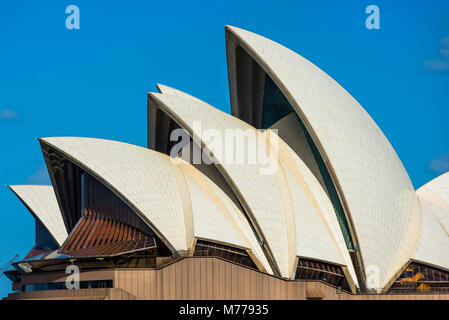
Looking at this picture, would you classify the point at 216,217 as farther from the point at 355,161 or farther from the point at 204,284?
the point at 355,161

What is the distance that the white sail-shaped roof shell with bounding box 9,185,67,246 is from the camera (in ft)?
181

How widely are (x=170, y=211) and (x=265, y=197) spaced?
5460 millimetres

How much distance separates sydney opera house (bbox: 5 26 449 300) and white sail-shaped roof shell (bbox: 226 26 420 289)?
82 mm

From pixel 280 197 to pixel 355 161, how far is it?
495 cm

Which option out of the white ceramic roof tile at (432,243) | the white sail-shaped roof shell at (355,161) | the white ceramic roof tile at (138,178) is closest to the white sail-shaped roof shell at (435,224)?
the white ceramic roof tile at (432,243)

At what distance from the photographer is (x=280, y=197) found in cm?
4091

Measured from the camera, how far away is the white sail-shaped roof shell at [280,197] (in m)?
39.3

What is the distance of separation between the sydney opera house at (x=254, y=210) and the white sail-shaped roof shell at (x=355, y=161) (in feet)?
0.27

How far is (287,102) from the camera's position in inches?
1735

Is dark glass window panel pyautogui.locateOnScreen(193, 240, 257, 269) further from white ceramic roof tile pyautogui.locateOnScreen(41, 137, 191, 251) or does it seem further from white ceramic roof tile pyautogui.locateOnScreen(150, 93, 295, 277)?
white ceramic roof tile pyautogui.locateOnScreen(150, 93, 295, 277)

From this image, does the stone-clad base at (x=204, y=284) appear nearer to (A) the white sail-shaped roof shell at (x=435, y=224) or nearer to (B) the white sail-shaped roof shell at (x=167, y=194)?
(B) the white sail-shaped roof shell at (x=167, y=194)

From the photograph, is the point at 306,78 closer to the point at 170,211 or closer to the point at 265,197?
the point at 265,197

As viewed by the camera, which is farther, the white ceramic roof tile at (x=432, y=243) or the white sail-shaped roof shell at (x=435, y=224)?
the white sail-shaped roof shell at (x=435, y=224)
